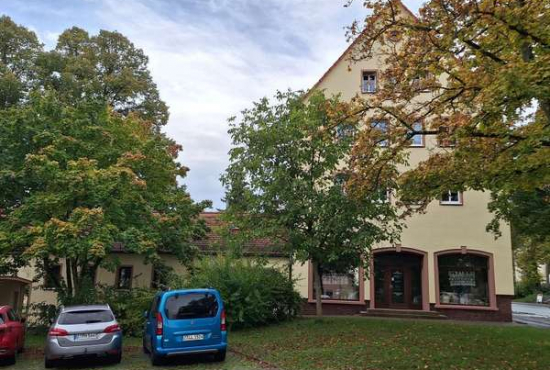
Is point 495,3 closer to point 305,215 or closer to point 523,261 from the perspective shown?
point 305,215

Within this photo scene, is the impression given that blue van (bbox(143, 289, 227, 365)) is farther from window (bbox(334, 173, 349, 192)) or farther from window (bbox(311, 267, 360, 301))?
window (bbox(311, 267, 360, 301))

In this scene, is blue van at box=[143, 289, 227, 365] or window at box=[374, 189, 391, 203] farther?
window at box=[374, 189, 391, 203]

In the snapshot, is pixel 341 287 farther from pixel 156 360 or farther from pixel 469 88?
pixel 469 88

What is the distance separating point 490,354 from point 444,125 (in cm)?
567

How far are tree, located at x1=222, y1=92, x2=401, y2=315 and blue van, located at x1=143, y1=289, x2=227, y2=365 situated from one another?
16.9 ft

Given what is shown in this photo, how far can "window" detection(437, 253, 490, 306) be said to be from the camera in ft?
74.6

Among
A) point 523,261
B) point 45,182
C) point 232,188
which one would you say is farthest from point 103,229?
point 523,261

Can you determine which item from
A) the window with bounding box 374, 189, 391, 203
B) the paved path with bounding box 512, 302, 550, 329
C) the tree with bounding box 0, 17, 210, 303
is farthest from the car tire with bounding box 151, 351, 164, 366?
the paved path with bounding box 512, 302, 550, 329

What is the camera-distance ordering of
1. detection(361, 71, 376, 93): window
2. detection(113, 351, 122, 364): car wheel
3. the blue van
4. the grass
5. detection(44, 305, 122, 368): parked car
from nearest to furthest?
the grass < the blue van < detection(44, 305, 122, 368): parked car < detection(113, 351, 122, 364): car wheel < detection(361, 71, 376, 93): window

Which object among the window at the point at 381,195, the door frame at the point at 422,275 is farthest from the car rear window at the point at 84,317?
the door frame at the point at 422,275

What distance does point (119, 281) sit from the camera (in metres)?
25.0

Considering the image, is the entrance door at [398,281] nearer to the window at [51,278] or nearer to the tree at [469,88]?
the tree at [469,88]

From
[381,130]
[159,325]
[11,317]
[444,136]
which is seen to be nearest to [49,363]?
[11,317]

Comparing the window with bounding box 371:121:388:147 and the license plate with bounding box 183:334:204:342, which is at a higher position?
the window with bounding box 371:121:388:147
